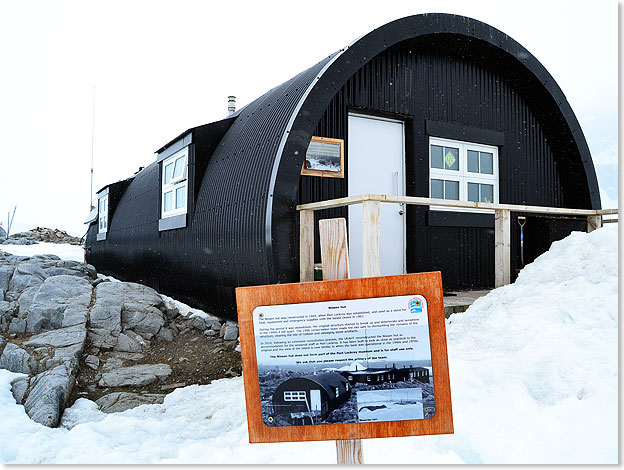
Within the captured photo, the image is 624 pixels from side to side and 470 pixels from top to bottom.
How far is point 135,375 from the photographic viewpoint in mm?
5184

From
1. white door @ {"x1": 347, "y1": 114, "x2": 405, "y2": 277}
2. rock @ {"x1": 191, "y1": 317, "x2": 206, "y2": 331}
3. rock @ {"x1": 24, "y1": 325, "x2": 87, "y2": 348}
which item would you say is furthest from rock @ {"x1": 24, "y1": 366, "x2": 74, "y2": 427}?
white door @ {"x1": 347, "y1": 114, "x2": 405, "y2": 277}

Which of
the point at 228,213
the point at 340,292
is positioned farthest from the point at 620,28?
the point at 228,213

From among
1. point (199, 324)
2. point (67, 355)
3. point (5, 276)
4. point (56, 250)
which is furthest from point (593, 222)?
point (56, 250)

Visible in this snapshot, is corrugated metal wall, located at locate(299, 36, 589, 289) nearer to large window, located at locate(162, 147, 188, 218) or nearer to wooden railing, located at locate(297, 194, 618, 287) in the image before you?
wooden railing, located at locate(297, 194, 618, 287)

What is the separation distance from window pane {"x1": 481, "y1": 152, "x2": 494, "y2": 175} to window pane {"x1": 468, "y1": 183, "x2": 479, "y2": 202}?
1.09 feet

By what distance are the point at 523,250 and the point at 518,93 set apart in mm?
2819

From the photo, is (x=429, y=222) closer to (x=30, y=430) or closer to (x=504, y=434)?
(x=504, y=434)

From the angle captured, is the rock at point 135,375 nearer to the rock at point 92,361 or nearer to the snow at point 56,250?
the rock at point 92,361

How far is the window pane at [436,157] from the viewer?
7.77m

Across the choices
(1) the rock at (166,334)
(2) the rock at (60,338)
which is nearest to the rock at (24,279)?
(2) the rock at (60,338)

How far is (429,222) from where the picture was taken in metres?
7.57

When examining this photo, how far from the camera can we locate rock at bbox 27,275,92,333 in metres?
6.44

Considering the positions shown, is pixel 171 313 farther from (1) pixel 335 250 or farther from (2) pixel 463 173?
(1) pixel 335 250

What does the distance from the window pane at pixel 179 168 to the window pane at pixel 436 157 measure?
4.07 meters
